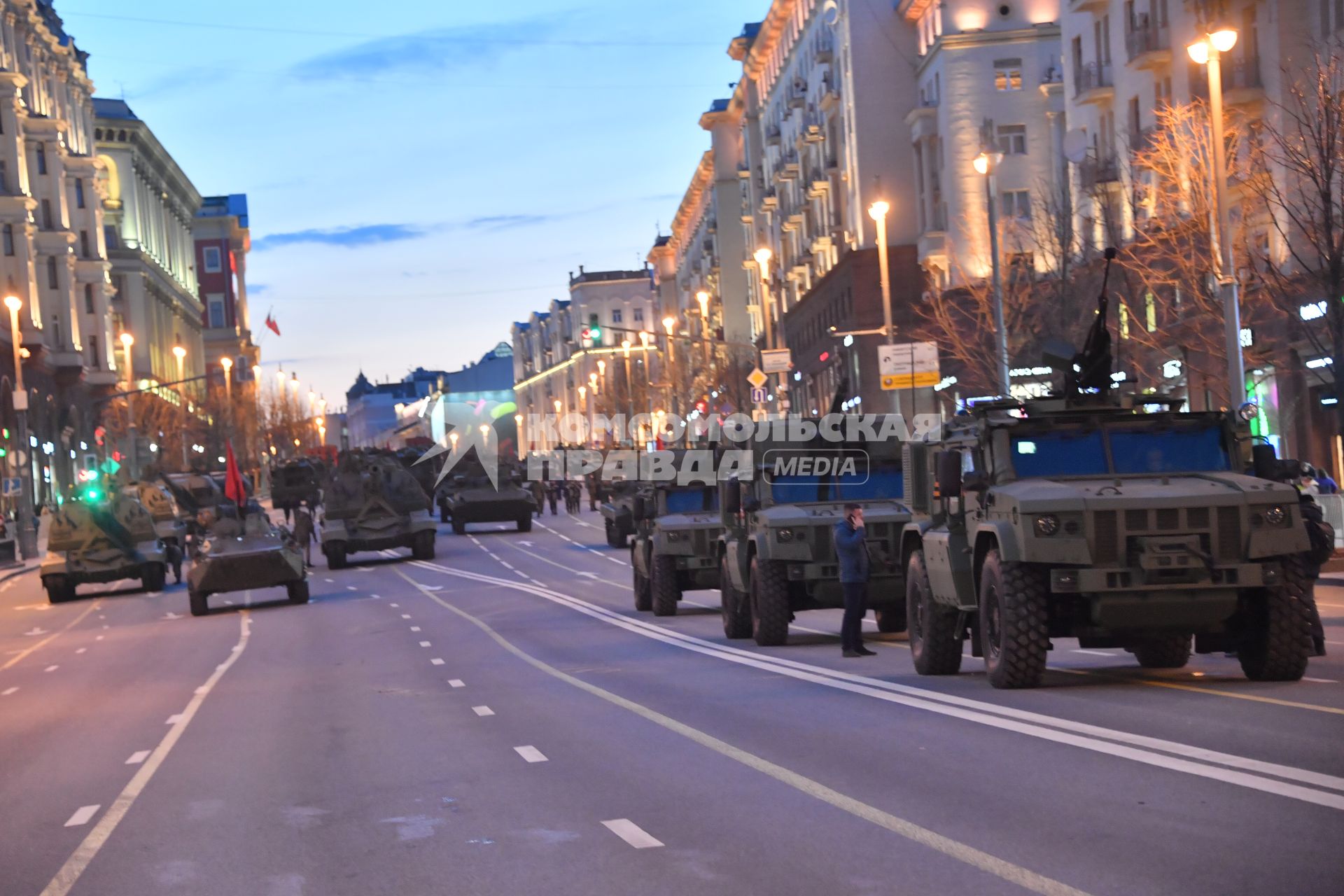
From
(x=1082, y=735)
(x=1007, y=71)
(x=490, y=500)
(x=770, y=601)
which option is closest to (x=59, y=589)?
(x=490, y=500)

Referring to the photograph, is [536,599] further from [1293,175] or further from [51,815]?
[51,815]

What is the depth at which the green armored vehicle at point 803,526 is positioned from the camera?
2070 centimetres

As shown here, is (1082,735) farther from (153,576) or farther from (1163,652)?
(153,576)

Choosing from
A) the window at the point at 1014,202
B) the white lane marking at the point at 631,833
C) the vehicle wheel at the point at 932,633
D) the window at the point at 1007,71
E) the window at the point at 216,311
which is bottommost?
the white lane marking at the point at 631,833

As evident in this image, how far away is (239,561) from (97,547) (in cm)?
969

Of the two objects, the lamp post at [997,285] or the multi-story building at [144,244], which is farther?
the multi-story building at [144,244]

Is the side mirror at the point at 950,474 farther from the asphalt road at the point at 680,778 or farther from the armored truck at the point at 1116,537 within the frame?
the asphalt road at the point at 680,778

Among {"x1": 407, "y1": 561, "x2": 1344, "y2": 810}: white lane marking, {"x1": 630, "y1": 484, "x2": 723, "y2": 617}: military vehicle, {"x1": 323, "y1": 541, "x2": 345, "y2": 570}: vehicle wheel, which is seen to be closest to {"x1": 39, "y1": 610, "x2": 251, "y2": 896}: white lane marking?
{"x1": 407, "y1": 561, "x2": 1344, "y2": 810}: white lane marking

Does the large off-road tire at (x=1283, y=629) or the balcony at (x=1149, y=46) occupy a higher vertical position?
the balcony at (x=1149, y=46)

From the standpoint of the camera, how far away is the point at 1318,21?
37.9 metres

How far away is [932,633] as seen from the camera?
1653 centimetres

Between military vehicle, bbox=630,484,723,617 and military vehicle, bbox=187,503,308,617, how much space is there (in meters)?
8.98

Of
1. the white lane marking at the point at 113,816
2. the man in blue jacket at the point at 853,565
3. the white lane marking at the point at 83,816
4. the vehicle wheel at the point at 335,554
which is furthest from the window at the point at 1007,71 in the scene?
the white lane marking at the point at 83,816

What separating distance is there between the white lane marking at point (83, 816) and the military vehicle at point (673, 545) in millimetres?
14754
